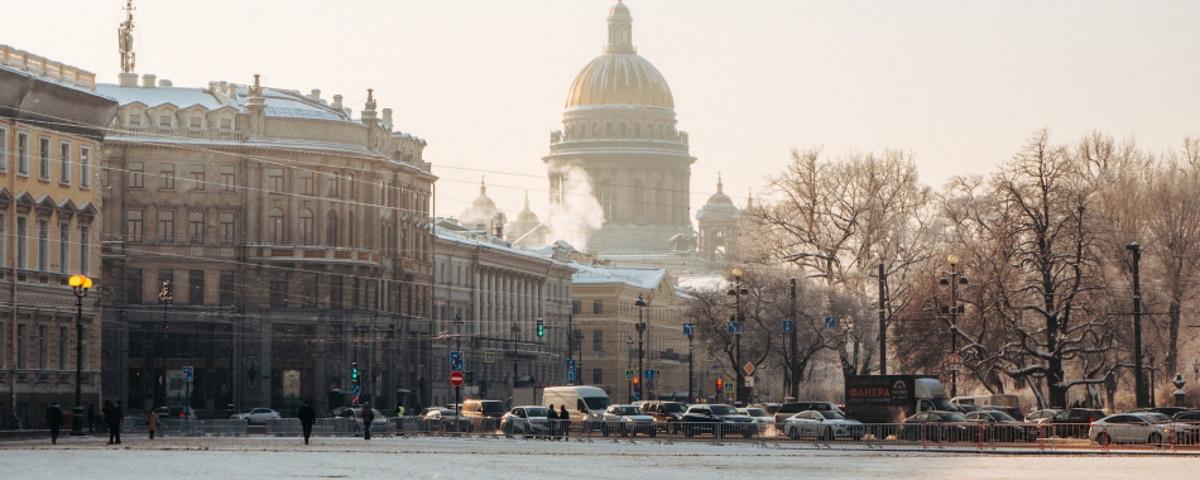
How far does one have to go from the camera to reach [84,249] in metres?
93.4

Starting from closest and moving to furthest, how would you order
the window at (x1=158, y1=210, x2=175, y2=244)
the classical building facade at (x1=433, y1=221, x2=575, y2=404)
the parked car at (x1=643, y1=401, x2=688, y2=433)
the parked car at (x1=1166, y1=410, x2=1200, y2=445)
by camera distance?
the parked car at (x1=1166, y1=410, x2=1200, y2=445) → the parked car at (x1=643, y1=401, x2=688, y2=433) → the window at (x1=158, y1=210, x2=175, y2=244) → the classical building facade at (x1=433, y1=221, x2=575, y2=404)

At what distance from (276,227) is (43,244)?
1632 inches

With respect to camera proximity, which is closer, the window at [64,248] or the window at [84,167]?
the window at [64,248]

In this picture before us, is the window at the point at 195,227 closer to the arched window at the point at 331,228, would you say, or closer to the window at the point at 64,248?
the arched window at the point at 331,228

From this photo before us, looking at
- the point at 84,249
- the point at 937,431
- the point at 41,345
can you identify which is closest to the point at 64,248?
→ the point at 84,249

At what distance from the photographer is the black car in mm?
80250

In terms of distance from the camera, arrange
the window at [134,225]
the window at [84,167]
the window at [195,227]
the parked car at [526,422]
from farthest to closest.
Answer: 1. the window at [195,227]
2. the window at [134,225]
3. the window at [84,167]
4. the parked car at [526,422]

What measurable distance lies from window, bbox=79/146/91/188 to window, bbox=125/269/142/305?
31035 mm

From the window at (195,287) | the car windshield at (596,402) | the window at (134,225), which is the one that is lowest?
the car windshield at (596,402)

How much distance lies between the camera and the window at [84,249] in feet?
305

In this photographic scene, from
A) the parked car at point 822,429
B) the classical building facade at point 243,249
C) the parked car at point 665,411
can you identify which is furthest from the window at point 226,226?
the parked car at point 822,429

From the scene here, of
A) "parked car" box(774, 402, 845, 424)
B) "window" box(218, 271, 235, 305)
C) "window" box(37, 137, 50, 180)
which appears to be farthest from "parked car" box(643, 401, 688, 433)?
"window" box(218, 271, 235, 305)

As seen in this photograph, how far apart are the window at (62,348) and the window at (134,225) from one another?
34016mm

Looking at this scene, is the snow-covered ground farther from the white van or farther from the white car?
the white van
